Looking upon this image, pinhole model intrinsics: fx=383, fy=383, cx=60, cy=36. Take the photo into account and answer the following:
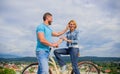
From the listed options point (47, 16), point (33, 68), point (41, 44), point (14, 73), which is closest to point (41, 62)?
point (41, 44)

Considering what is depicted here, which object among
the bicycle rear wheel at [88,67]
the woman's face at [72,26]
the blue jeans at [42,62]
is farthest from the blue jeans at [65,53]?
the blue jeans at [42,62]

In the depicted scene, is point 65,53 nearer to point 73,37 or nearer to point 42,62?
point 73,37

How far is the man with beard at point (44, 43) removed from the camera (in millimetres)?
9312

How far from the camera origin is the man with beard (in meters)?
9.31

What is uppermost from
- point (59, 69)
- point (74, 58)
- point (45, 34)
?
point (45, 34)

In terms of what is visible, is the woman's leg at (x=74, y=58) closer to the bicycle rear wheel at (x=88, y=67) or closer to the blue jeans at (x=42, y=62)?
the bicycle rear wheel at (x=88, y=67)

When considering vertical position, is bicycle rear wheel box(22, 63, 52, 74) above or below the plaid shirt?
below

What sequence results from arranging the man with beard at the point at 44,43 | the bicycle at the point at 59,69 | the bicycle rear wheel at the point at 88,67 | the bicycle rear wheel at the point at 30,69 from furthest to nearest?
the bicycle rear wheel at the point at 88,67 → the bicycle rear wheel at the point at 30,69 → the bicycle at the point at 59,69 → the man with beard at the point at 44,43

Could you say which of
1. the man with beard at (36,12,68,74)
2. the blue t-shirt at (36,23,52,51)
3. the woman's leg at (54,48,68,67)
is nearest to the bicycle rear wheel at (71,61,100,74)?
the woman's leg at (54,48,68,67)

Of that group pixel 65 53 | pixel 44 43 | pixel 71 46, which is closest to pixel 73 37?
pixel 71 46

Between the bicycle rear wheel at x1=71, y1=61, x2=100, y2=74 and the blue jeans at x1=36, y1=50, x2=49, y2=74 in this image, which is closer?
the blue jeans at x1=36, y1=50, x2=49, y2=74

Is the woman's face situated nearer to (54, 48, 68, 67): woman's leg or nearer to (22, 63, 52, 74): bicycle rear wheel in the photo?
(54, 48, 68, 67): woman's leg

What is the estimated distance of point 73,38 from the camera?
420 inches

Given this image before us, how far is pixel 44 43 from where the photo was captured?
9289 mm
